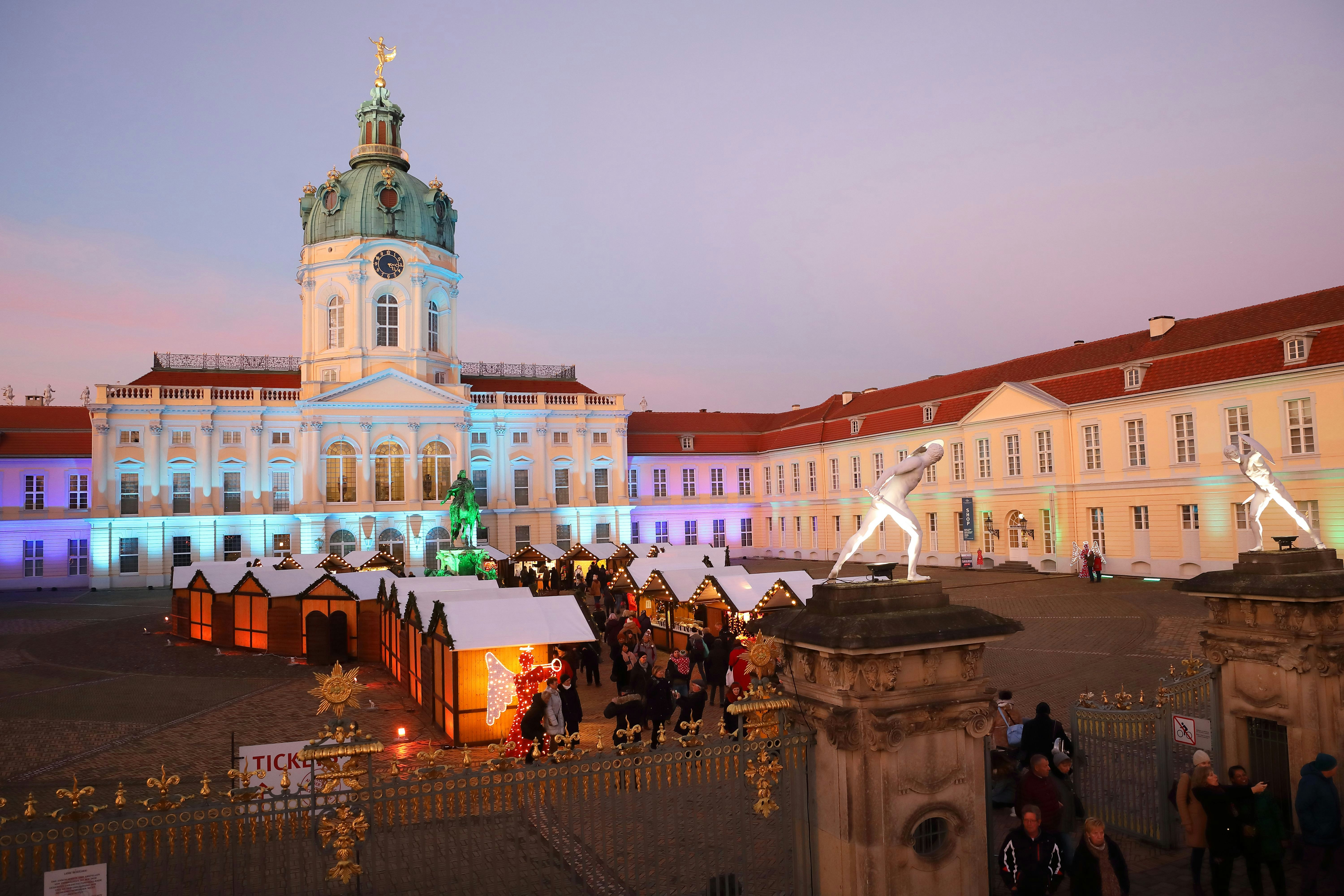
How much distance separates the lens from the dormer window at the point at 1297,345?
3016 centimetres

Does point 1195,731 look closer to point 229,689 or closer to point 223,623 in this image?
point 229,689

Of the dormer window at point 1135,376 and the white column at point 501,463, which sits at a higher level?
the dormer window at point 1135,376

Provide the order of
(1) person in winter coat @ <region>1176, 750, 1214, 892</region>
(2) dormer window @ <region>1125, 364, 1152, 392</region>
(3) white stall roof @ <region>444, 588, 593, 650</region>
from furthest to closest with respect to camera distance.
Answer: (2) dormer window @ <region>1125, 364, 1152, 392</region> < (3) white stall roof @ <region>444, 588, 593, 650</region> < (1) person in winter coat @ <region>1176, 750, 1214, 892</region>

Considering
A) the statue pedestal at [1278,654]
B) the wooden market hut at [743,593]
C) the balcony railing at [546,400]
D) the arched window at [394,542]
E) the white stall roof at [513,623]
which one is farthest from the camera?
the balcony railing at [546,400]

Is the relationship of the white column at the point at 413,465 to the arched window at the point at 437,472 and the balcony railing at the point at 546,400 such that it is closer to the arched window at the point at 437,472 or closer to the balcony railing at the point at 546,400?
the arched window at the point at 437,472

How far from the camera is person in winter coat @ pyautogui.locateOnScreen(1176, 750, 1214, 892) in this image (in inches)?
299

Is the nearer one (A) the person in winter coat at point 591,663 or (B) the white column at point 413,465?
(A) the person in winter coat at point 591,663

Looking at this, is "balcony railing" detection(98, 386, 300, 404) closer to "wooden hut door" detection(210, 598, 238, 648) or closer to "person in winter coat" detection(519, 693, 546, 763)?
"wooden hut door" detection(210, 598, 238, 648)

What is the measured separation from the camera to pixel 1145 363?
119 feet

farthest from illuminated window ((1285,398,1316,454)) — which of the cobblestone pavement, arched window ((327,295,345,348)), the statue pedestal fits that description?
arched window ((327,295,345,348))

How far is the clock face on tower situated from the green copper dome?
3.83ft

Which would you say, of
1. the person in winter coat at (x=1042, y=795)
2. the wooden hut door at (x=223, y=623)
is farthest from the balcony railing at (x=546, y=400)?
the person in winter coat at (x=1042, y=795)

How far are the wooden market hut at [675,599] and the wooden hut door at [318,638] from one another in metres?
8.81

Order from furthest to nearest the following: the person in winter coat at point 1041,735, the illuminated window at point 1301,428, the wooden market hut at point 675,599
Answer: the illuminated window at point 1301,428 → the wooden market hut at point 675,599 → the person in winter coat at point 1041,735
